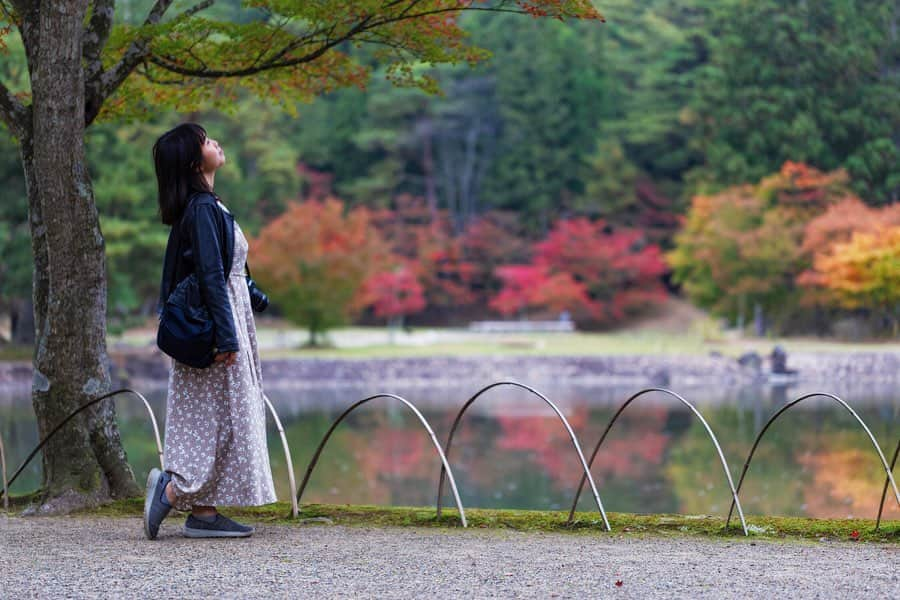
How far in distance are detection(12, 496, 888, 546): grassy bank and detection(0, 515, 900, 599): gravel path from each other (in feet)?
0.64

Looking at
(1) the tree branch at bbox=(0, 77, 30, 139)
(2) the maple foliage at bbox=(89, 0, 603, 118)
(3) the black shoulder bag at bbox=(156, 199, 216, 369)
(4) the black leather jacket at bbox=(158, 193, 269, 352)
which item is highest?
(2) the maple foliage at bbox=(89, 0, 603, 118)

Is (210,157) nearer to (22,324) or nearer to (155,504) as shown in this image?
(155,504)

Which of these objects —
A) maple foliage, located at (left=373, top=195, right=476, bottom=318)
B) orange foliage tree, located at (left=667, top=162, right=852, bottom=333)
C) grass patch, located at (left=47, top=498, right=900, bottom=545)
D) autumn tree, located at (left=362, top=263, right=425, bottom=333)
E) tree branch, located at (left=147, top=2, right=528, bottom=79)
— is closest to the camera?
grass patch, located at (left=47, top=498, right=900, bottom=545)

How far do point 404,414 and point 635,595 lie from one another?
48.4ft

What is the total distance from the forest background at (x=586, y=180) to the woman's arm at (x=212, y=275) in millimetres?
17860

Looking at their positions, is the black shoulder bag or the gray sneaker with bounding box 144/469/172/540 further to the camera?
the gray sneaker with bounding box 144/469/172/540

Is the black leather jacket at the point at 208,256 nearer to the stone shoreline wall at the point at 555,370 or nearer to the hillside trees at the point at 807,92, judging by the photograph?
the stone shoreline wall at the point at 555,370

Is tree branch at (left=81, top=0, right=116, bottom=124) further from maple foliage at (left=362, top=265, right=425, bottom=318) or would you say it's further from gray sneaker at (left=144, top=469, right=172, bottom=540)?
maple foliage at (left=362, top=265, right=425, bottom=318)

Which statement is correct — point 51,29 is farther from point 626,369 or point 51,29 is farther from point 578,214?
Answer: point 578,214

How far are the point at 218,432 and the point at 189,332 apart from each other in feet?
1.40

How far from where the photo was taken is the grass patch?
15.1ft

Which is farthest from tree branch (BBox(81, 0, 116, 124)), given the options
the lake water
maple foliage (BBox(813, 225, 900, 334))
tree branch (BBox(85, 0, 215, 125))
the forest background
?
maple foliage (BBox(813, 225, 900, 334))

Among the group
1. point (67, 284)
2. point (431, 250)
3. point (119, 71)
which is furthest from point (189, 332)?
point (431, 250)

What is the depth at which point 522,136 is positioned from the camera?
33.0 m
